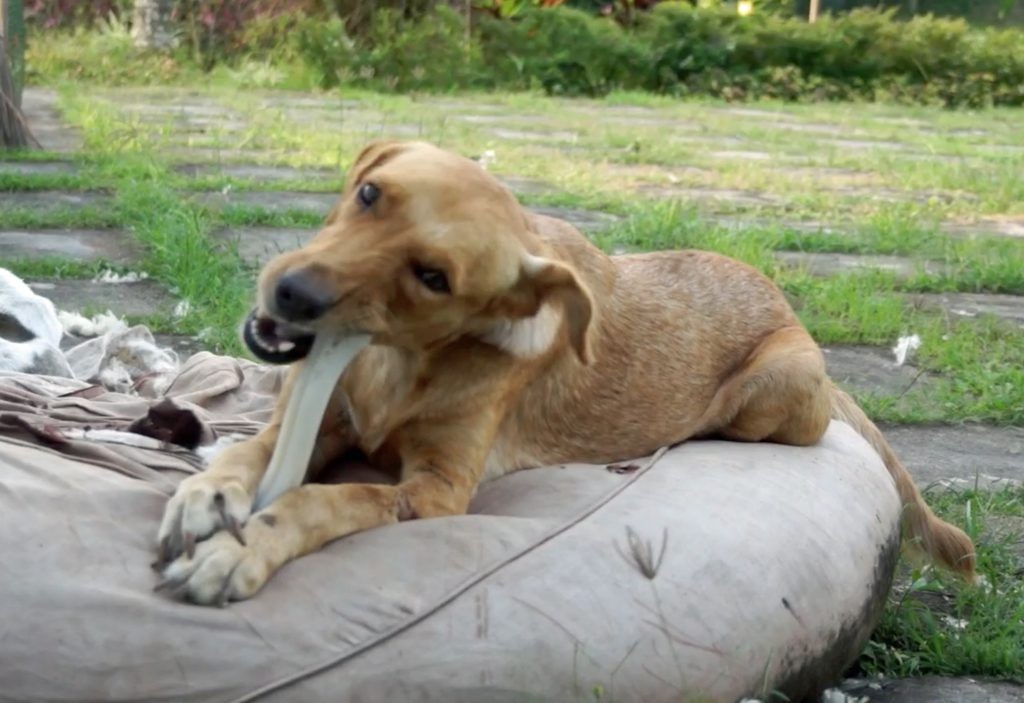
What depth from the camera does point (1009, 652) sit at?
3.83m

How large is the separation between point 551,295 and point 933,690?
4.39 feet

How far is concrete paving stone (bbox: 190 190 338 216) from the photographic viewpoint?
8.81 m

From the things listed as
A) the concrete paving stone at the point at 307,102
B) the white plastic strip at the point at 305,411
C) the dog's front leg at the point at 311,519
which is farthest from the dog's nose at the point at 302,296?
the concrete paving stone at the point at 307,102

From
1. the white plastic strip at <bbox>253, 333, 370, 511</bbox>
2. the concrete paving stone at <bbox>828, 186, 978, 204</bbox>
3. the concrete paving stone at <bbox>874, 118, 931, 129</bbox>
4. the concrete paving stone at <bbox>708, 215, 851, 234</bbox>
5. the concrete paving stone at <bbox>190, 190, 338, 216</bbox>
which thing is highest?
the white plastic strip at <bbox>253, 333, 370, 511</bbox>

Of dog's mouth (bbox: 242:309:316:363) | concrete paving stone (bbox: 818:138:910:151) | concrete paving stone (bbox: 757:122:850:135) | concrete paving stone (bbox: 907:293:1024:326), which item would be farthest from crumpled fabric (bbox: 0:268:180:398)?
concrete paving stone (bbox: 757:122:850:135)

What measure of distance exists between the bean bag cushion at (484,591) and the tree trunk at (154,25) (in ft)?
48.4

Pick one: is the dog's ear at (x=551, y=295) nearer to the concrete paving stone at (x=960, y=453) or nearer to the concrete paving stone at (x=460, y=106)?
the concrete paving stone at (x=960, y=453)

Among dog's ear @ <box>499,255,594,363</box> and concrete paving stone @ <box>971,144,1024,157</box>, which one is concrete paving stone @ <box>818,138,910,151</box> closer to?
concrete paving stone @ <box>971,144,1024,157</box>

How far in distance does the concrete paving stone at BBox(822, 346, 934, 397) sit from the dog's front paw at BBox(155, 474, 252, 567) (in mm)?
3598

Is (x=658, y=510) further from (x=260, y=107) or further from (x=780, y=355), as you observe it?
(x=260, y=107)

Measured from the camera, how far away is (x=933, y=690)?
3.73m

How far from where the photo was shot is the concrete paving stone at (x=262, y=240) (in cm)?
763

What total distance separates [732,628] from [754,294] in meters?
1.61

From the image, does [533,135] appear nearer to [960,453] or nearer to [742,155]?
[742,155]
